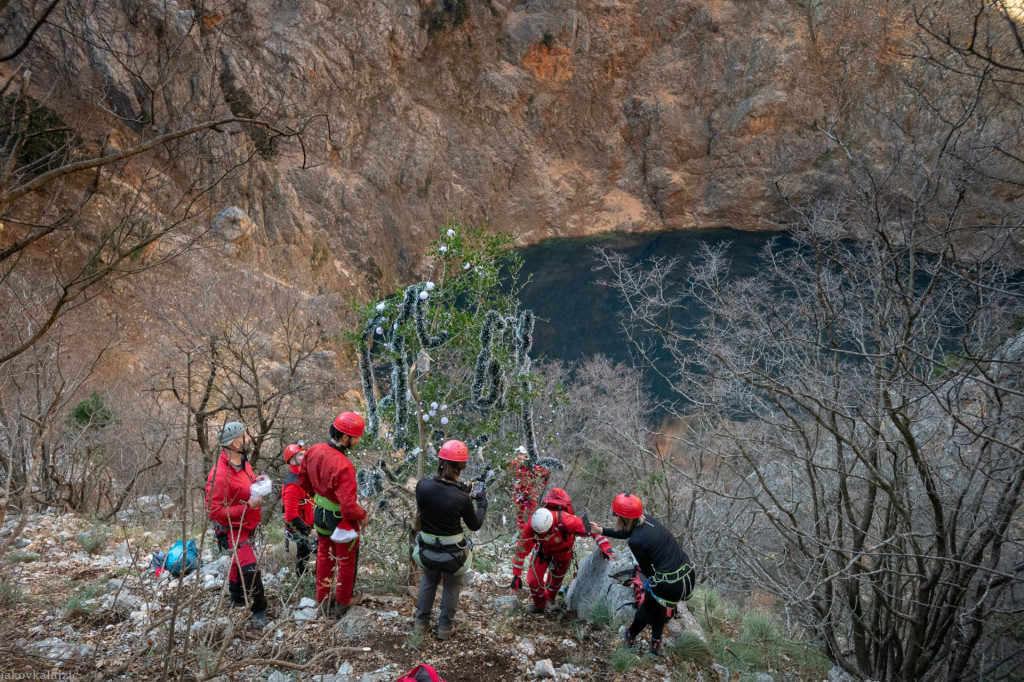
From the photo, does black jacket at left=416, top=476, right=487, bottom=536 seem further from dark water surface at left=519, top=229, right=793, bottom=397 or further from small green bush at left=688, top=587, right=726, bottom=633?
dark water surface at left=519, top=229, right=793, bottom=397

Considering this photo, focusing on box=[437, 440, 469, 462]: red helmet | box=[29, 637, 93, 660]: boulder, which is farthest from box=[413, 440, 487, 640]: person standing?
box=[29, 637, 93, 660]: boulder

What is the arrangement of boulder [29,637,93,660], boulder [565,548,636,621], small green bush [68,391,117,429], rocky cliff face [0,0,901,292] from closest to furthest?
1. boulder [29,637,93,660]
2. boulder [565,548,636,621]
3. small green bush [68,391,117,429]
4. rocky cliff face [0,0,901,292]

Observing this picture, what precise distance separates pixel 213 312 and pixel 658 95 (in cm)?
2613

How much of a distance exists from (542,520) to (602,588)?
87cm

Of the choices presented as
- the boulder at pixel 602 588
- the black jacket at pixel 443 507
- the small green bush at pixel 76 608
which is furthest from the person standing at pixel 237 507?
the boulder at pixel 602 588

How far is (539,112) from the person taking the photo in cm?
3291

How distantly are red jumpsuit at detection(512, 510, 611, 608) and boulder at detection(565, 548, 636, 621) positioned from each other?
0.51 ft

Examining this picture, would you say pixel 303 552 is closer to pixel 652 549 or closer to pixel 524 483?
pixel 524 483

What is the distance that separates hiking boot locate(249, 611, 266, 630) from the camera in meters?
4.25

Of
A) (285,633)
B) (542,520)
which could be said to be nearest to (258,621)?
(285,633)

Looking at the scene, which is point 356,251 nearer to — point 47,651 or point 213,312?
point 213,312

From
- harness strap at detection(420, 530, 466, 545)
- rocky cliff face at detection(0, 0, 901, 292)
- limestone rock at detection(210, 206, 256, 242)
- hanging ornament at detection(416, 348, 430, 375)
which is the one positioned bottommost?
harness strap at detection(420, 530, 466, 545)

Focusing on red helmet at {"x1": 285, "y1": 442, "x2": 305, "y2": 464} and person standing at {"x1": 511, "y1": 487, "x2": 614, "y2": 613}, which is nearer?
person standing at {"x1": 511, "y1": 487, "x2": 614, "y2": 613}

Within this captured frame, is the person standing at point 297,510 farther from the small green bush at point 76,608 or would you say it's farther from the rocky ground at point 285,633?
the small green bush at point 76,608
